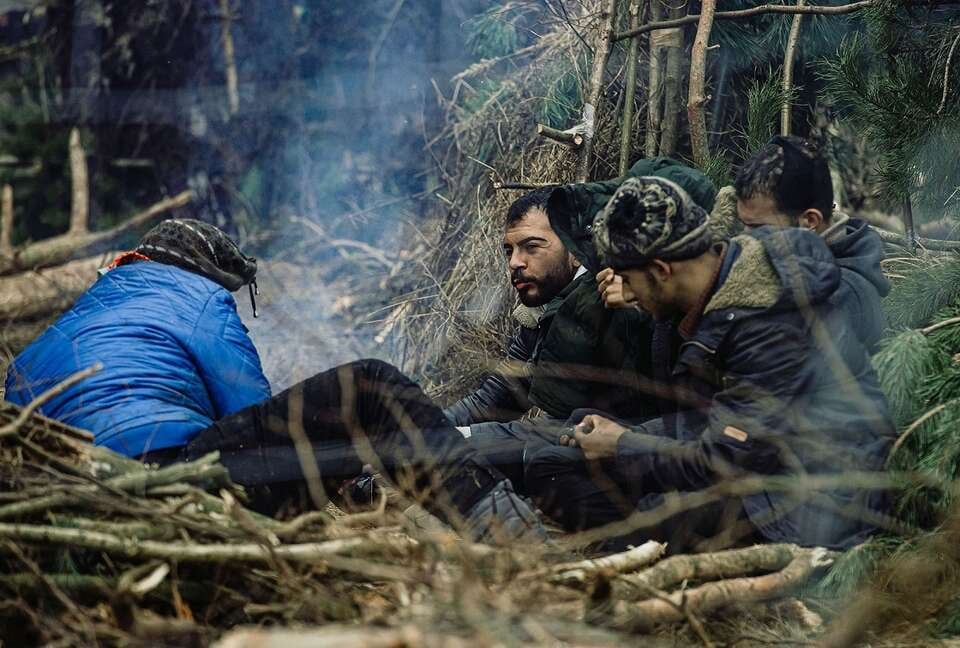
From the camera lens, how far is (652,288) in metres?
3.71

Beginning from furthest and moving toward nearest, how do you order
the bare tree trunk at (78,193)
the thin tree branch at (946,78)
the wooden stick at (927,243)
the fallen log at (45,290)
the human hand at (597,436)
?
the bare tree trunk at (78,193) → the fallen log at (45,290) → the wooden stick at (927,243) → the thin tree branch at (946,78) → the human hand at (597,436)

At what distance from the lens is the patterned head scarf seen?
457 cm

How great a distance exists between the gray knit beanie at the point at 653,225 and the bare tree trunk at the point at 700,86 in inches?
72.3

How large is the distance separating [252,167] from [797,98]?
6.57 m

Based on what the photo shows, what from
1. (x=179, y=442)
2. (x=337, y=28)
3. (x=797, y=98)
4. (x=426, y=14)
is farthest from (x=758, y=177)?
(x=337, y=28)

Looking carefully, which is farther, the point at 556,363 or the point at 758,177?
the point at 556,363

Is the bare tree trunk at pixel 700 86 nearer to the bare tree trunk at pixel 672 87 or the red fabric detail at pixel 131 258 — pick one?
the bare tree trunk at pixel 672 87


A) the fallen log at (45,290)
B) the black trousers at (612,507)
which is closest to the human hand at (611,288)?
the black trousers at (612,507)

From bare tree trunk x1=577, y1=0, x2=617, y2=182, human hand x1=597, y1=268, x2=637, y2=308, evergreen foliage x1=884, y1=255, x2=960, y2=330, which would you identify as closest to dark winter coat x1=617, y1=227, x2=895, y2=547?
human hand x1=597, y1=268, x2=637, y2=308

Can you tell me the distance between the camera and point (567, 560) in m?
3.44

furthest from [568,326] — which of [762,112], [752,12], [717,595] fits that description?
[752,12]

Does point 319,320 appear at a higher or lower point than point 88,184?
lower

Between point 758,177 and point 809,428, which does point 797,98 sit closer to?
point 758,177

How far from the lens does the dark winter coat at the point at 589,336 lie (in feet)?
14.9
